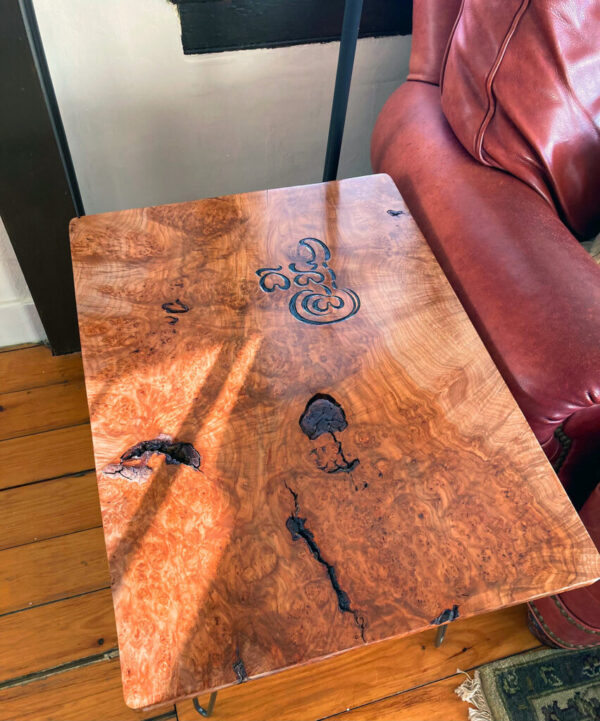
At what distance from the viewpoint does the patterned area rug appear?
3.15 ft

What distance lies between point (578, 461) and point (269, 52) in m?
0.93

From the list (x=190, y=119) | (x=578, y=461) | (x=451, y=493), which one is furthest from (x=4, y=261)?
(x=578, y=461)

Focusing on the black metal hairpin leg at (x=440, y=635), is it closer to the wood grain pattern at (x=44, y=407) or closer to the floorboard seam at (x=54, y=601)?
the floorboard seam at (x=54, y=601)

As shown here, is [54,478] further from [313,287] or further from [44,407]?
[313,287]

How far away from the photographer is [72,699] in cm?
94

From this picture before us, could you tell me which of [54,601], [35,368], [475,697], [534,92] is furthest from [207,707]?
[534,92]

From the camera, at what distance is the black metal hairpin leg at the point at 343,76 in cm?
87

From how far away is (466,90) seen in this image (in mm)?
880

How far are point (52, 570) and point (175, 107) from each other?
2.99ft

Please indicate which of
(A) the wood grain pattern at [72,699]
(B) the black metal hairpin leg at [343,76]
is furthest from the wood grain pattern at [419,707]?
(B) the black metal hairpin leg at [343,76]

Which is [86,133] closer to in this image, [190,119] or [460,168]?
[190,119]

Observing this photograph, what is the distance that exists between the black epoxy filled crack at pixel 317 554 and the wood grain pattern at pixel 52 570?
0.58 m

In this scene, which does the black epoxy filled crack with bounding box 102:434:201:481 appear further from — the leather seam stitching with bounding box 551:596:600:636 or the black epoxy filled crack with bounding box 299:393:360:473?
Answer: the leather seam stitching with bounding box 551:596:600:636

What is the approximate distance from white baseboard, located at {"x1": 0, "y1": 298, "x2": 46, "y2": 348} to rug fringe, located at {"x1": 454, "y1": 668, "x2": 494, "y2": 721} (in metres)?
1.11
